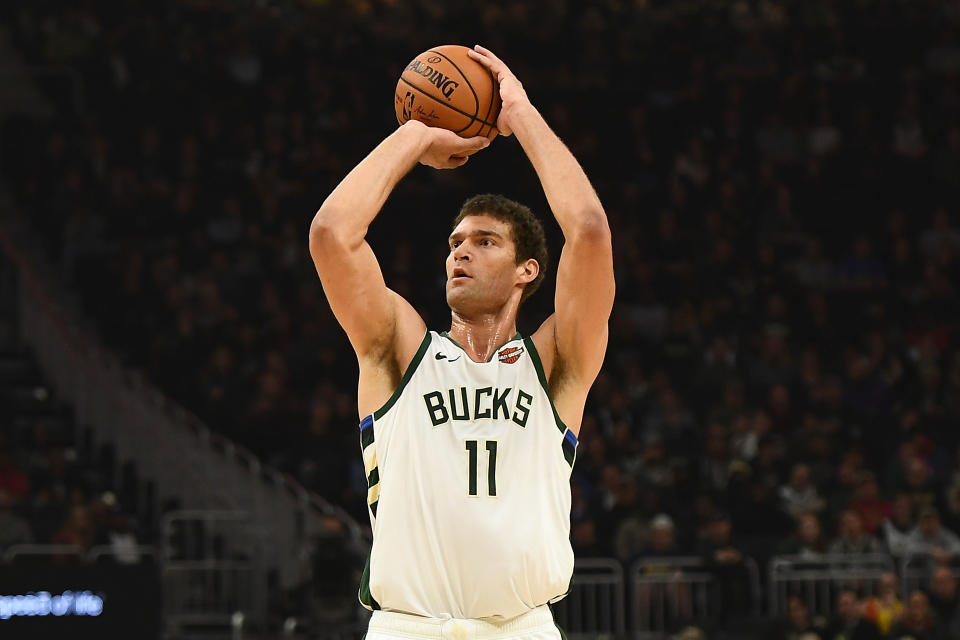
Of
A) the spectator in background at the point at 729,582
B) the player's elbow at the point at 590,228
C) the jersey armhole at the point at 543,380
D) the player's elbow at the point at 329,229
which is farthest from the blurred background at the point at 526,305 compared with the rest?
the player's elbow at the point at 590,228

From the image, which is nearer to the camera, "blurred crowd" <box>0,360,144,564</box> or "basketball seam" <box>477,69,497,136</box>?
"basketball seam" <box>477,69,497,136</box>

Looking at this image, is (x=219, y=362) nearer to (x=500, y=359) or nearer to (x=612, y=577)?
(x=612, y=577)

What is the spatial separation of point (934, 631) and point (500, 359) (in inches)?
358

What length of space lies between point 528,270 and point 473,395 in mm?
551

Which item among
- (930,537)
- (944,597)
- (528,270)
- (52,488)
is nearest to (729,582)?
(944,597)

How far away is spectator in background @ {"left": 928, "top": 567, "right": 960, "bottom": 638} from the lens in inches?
529

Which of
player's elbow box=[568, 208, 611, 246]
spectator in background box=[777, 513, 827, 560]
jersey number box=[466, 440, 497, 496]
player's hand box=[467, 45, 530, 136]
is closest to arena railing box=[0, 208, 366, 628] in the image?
Result: spectator in background box=[777, 513, 827, 560]

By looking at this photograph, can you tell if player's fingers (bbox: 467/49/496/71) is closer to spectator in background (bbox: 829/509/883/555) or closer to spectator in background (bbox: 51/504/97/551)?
spectator in background (bbox: 51/504/97/551)

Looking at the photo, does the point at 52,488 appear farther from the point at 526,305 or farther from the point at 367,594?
the point at 367,594

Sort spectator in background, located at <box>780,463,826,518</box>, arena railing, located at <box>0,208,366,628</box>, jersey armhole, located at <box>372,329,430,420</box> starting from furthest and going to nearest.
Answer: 1. spectator in background, located at <box>780,463,826,518</box>
2. arena railing, located at <box>0,208,366,628</box>
3. jersey armhole, located at <box>372,329,430,420</box>

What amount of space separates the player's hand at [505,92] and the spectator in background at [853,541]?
9.50m

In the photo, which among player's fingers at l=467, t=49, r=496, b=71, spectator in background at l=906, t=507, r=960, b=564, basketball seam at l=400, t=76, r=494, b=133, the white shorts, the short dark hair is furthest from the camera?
spectator in background at l=906, t=507, r=960, b=564

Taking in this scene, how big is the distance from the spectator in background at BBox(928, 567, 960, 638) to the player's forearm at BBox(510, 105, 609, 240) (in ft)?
30.6

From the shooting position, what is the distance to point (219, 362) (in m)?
16.6
